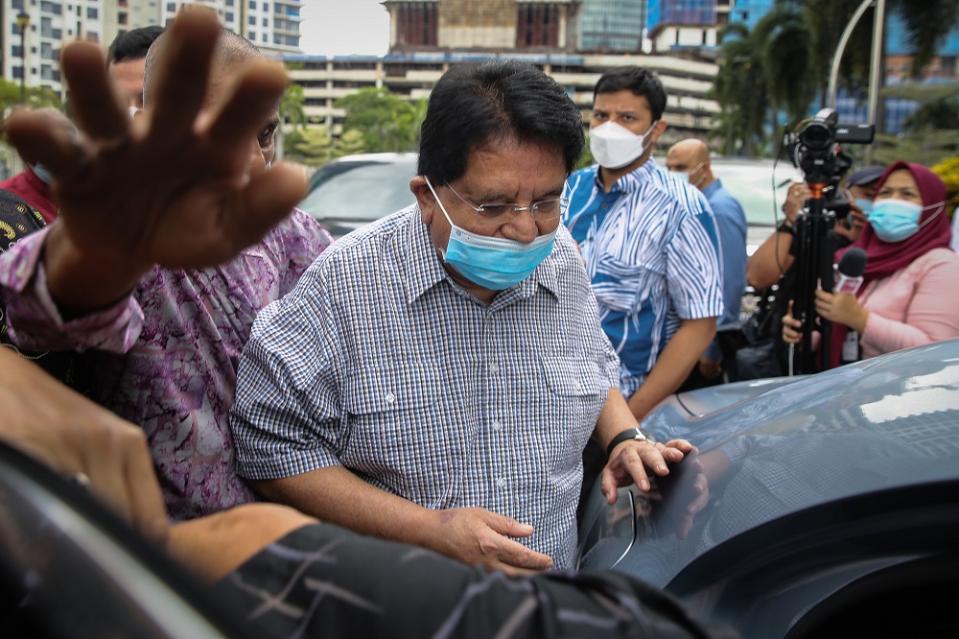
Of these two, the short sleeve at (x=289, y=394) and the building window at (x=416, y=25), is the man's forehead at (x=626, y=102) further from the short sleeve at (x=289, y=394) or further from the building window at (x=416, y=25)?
the building window at (x=416, y=25)

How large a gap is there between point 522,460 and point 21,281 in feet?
3.79

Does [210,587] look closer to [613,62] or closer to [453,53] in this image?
[613,62]

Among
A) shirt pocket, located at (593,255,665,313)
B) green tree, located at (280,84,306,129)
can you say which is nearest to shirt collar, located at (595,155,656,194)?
shirt pocket, located at (593,255,665,313)

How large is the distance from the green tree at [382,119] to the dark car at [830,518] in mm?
91940

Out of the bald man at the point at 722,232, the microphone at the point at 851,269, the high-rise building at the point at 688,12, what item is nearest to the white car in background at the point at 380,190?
the bald man at the point at 722,232

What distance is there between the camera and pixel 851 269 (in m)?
3.75

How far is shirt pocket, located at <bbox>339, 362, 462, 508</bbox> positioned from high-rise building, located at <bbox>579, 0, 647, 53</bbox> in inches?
5012

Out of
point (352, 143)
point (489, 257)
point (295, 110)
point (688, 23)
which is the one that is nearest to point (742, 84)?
point (295, 110)

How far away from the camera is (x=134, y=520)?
897mm

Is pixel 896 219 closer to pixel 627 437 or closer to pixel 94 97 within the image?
pixel 627 437

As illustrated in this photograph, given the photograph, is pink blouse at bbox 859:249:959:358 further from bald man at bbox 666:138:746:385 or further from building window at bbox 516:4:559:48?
building window at bbox 516:4:559:48

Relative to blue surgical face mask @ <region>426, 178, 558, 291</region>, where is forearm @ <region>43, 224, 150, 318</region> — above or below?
above

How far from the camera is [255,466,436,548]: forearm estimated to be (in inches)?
74.3

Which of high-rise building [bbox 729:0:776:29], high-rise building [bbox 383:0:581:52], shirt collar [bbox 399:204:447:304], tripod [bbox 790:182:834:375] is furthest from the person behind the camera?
high-rise building [bbox 383:0:581:52]
